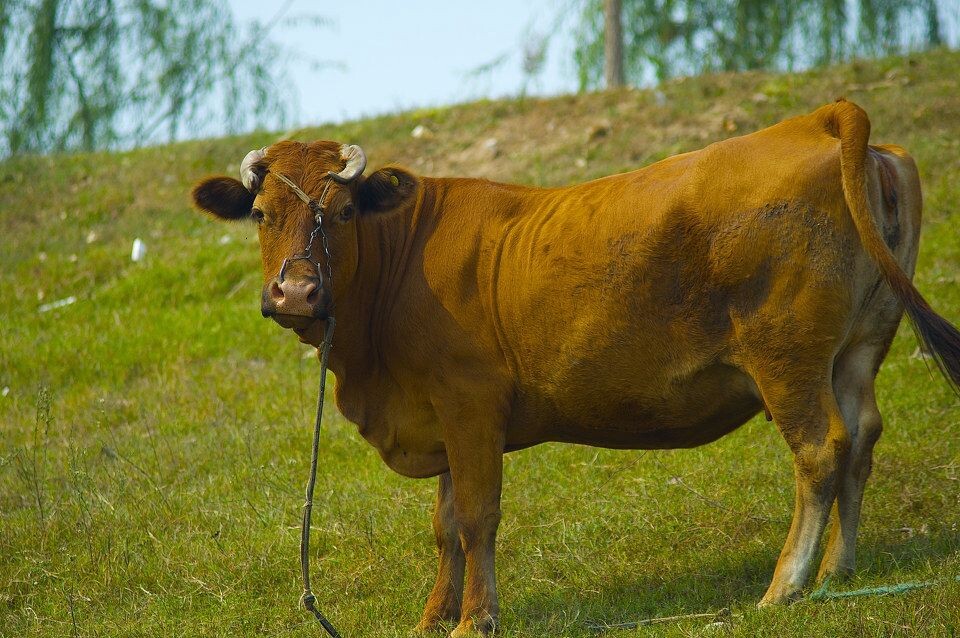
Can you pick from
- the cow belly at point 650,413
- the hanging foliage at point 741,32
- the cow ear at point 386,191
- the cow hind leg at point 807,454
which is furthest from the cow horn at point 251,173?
the hanging foliage at point 741,32

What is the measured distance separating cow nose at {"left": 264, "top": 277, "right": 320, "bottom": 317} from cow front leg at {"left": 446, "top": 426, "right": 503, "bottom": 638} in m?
1.00

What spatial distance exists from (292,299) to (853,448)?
2820mm

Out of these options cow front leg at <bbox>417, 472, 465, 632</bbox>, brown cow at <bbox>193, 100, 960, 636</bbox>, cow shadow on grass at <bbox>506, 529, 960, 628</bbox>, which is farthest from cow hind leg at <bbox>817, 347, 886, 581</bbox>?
cow front leg at <bbox>417, 472, 465, 632</bbox>

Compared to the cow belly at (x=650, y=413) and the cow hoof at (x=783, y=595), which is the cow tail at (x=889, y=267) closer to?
the cow belly at (x=650, y=413)

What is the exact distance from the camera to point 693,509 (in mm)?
6738

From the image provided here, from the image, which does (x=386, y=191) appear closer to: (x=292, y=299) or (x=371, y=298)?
(x=371, y=298)

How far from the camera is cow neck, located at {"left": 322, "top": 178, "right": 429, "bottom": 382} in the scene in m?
5.84

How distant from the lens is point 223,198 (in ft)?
20.0

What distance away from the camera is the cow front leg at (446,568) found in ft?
19.0

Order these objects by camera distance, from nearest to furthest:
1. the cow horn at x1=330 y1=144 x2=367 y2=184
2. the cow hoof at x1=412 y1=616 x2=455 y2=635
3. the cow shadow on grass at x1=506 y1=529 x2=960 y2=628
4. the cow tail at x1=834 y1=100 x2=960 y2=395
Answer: the cow tail at x1=834 y1=100 x2=960 y2=395
the cow shadow on grass at x1=506 y1=529 x2=960 y2=628
the cow horn at x1=330 y1=144 x2=367 y2=184
the cow hoof at x1=412 y1=616 x2=455 y2=635

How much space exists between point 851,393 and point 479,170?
937 cm

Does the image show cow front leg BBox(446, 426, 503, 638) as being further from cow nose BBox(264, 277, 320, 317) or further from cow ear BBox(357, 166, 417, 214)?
cow ear BBox(357, 166, 417, 214)

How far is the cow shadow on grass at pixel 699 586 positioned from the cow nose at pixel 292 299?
1947 mm

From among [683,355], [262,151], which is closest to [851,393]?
[683,355]
